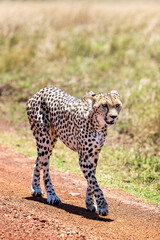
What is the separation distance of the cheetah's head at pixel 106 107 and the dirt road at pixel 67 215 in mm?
1054

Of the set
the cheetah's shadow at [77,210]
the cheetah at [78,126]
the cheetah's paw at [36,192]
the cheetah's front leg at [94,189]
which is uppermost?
the cheetah at [78,126]

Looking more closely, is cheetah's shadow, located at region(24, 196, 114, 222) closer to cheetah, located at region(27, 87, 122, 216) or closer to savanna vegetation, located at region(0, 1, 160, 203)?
cheetah, located at region(27, 87, 122, 216)

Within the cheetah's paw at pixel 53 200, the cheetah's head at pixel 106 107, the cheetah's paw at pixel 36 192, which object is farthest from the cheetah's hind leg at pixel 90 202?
the cheetah's head at pixel 106 107

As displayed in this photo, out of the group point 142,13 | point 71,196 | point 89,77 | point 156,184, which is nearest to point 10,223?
point 71,196

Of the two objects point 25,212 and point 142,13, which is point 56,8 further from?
point 25,212

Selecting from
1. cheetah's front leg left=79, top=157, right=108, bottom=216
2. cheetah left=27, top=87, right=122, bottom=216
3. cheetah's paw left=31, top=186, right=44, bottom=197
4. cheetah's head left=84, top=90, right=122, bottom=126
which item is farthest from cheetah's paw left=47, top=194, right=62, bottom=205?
cheetah's head left=84, top=90, right=122, bottom=126

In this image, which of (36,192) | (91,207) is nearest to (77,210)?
(91,207)

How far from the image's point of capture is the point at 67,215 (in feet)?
16.1

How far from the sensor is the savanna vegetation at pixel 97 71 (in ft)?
24.7

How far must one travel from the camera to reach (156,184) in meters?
6.77

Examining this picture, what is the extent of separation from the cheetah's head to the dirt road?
1054mm

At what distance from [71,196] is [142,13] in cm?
1208

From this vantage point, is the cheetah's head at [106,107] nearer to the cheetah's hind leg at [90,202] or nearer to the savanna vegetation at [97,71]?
the cheetah's hind leg at [90,202]

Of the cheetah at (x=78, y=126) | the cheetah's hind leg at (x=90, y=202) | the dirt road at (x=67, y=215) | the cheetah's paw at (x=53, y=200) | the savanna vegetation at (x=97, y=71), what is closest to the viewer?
the dirt road at (x=67, y=215)
